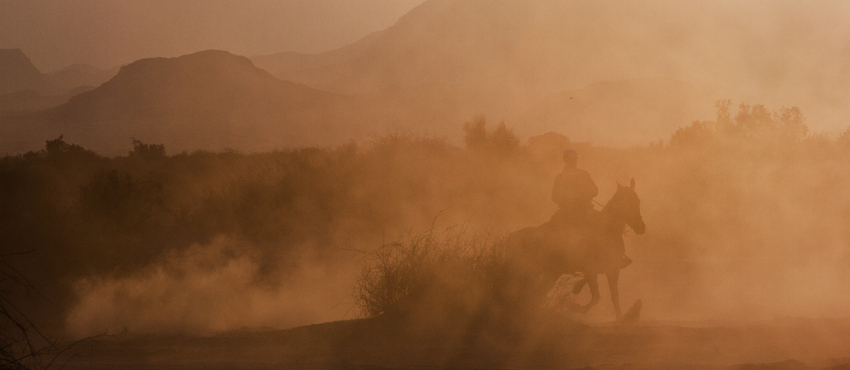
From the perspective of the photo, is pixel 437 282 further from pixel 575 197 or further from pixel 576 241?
pixel 575 197

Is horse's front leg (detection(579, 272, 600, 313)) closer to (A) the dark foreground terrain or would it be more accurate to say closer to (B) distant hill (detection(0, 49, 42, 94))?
(A) the dark foreground terrain

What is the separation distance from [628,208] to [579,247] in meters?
0.85

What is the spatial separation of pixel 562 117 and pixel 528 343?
91.6 m

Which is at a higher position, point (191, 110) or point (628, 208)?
point (191, 110)

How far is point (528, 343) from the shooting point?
7516 mm

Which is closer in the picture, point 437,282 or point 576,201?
point 437,282

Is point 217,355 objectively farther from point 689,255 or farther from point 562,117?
point 562,117

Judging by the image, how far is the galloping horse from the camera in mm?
8781

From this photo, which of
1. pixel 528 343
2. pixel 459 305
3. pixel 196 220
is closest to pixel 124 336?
pixel 459 305

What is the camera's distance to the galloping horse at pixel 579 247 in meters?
8.78

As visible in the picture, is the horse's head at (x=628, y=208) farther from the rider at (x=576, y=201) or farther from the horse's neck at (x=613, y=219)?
the rider at (x=576, y=201)

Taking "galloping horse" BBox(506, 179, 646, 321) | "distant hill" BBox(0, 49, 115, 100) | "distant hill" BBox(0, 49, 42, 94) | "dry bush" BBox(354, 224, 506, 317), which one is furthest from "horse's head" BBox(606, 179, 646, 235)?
"distant hill" BBox(0, 49, 42, 94)

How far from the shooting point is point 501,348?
7.35 meters

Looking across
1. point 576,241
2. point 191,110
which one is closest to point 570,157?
point 576,241
